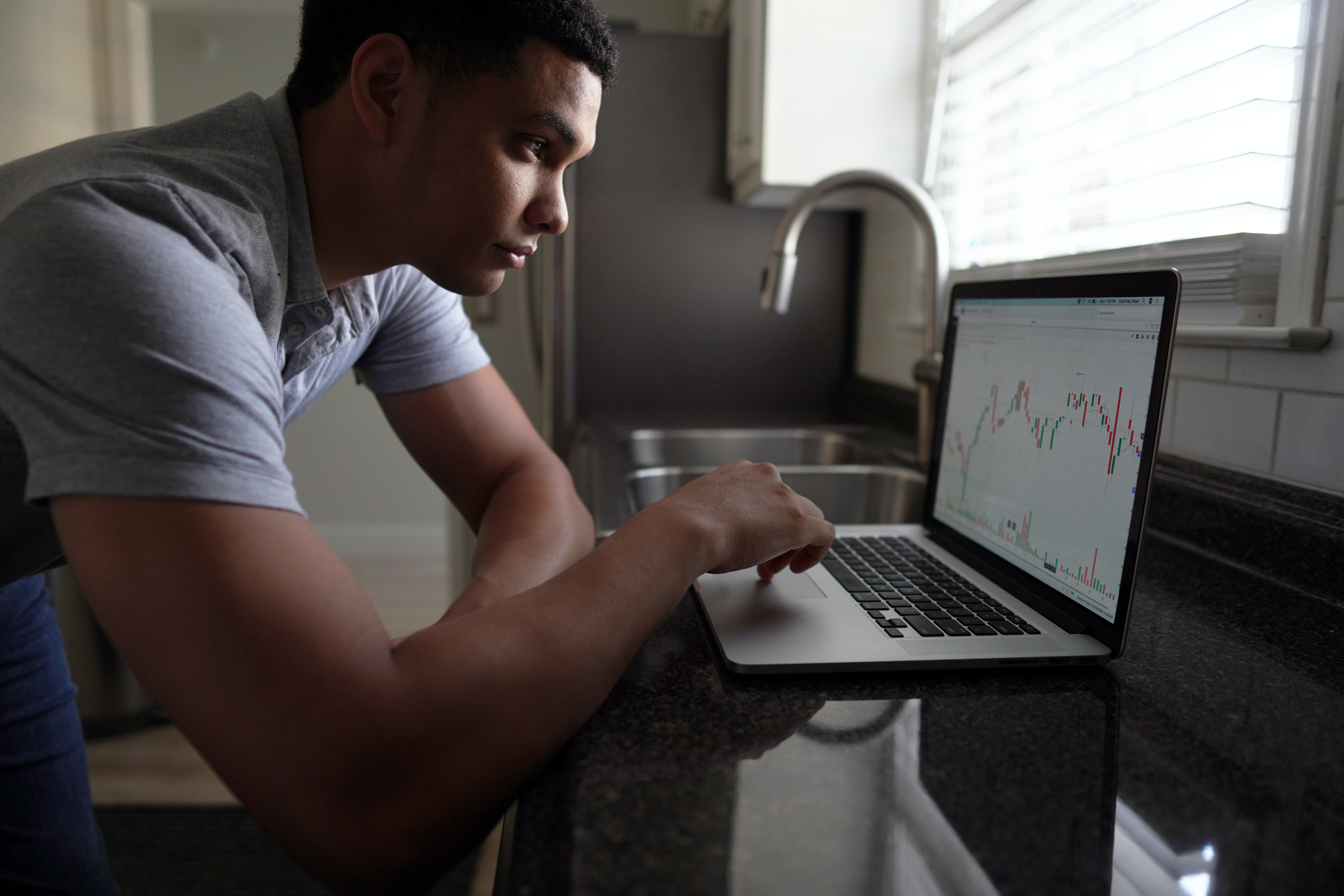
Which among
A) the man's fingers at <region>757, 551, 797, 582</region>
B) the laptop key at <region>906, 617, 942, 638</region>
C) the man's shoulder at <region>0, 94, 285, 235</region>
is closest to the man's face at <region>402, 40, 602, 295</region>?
the man's shoulder at <region>0, 94, 285, 235</region>

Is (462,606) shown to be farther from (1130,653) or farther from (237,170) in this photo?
(1130,653)

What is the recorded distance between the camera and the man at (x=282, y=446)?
456 mm

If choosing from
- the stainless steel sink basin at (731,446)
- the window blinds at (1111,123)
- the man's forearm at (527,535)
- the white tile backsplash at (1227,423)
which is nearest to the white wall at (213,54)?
the stainless steel sink basin at (731,446)

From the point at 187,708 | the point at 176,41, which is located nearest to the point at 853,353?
the point at 187,708

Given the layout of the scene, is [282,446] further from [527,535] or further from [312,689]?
[527,535]

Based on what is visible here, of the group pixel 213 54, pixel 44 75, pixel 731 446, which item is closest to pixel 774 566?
pixel 731 446

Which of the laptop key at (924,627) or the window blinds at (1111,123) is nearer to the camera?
the laptop key at (924,627)

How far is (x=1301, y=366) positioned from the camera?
2.71ft

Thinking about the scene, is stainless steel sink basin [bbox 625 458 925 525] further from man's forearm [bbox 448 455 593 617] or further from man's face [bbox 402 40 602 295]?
man's face [bbox 402 40 602 295]

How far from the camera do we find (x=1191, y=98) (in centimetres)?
103

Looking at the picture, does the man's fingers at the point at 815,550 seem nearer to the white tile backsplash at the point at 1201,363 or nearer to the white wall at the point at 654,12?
the white tile backsplash at the point at 1201,363

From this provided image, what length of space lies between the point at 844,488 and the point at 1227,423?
600 mm

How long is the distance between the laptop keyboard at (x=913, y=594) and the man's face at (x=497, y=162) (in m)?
0.43

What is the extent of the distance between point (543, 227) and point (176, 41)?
3.81m
